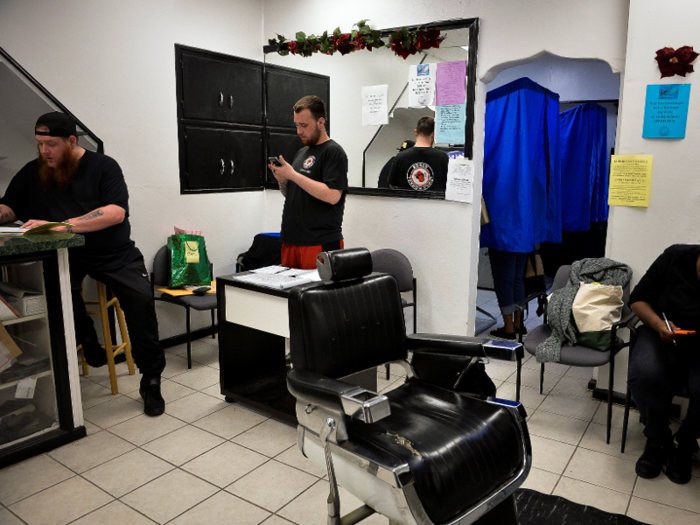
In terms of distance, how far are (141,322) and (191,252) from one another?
102cm

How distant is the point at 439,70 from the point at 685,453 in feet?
8.93

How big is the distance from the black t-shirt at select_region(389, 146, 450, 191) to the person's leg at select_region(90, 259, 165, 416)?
6.49 ft

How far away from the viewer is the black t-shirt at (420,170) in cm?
394

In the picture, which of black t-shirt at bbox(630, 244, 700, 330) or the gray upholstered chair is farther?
the gray upholstered chair

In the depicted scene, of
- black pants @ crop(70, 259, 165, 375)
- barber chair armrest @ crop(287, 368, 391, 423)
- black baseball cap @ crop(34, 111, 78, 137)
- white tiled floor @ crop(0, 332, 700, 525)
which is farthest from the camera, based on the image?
black pants @ crop(70, 259, 165, 375)

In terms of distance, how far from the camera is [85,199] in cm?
307

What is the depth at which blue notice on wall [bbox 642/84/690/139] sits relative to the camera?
113 inches

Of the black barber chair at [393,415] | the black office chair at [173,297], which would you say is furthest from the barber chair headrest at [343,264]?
the black office chair at [173,297]

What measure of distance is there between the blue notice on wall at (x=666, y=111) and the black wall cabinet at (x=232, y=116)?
2549 mm

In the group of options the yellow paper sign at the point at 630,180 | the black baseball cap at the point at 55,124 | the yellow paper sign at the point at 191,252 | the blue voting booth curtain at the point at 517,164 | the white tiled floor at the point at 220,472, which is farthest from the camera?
the blue voting booth curtain at the point at 517,164

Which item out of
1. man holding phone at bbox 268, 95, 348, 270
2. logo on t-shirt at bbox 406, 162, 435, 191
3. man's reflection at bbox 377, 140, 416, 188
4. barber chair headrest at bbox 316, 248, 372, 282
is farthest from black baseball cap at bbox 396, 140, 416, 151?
barber chair headrest at bbox 316, 248, 372, 282

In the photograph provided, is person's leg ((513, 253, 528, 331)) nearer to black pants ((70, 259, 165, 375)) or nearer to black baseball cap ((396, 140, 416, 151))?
black baseball cap ((396, 140, 416, 151))

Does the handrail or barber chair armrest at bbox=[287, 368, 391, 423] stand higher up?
the handrail

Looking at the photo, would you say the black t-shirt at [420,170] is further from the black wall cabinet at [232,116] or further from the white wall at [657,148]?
the white wall at [657,148]
